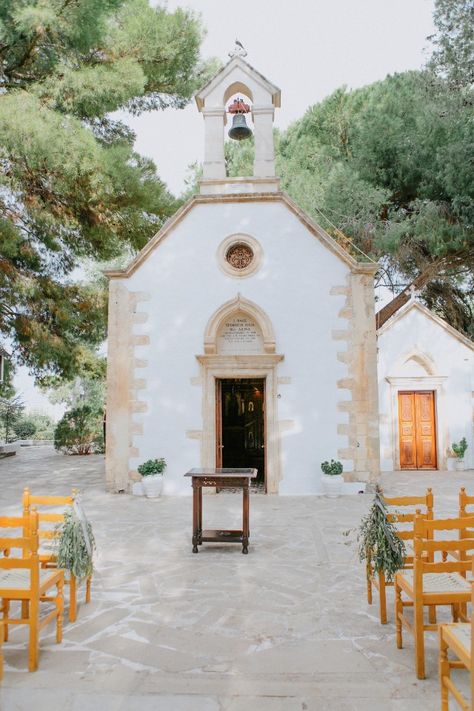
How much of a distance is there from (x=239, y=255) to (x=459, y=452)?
7775mm

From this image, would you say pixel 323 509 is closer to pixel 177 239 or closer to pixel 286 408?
pixel 286 408

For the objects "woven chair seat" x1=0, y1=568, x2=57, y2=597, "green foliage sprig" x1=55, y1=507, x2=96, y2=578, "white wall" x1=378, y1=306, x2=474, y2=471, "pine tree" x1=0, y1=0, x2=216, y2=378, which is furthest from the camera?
"white wall" x1=378, y1=306, x2=474, y2=471

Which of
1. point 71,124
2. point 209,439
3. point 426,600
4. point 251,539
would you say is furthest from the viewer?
point 71,124

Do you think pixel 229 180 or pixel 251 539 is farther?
pixel 229 180

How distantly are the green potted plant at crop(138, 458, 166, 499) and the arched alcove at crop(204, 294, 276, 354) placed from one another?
2.30 m

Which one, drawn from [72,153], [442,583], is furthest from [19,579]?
[72,153]

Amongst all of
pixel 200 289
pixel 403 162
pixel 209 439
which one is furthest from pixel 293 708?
pixel 403 162

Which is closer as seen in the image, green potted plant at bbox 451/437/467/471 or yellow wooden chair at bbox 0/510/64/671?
yellow wooden chair at bbox 0/510/64/671

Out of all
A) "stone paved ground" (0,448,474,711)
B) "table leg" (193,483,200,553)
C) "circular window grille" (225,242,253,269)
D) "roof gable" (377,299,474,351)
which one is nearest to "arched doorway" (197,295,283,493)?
"circular window grille" (225,242,253,269)

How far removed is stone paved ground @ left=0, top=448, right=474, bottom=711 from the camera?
9.86 ft

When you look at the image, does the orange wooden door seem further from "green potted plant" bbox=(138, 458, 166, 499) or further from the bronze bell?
the bronze bell

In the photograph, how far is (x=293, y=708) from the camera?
289 cm

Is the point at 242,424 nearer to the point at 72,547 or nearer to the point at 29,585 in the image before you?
the point at 72,547

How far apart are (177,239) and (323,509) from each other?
5629mm
